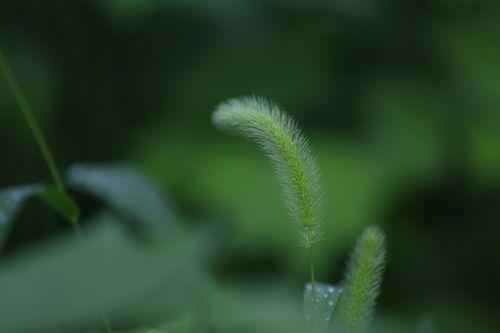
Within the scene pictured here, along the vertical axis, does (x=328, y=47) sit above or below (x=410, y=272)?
above

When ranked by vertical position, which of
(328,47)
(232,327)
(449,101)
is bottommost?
(232,327)

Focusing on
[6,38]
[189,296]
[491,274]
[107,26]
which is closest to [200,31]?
[107,26]

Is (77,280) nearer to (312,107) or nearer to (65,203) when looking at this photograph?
(65,203)

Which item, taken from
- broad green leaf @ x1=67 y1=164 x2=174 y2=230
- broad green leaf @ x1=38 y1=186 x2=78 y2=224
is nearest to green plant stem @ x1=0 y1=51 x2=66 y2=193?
broad green leaf @ x1=38 y1=186 x2=78 y2=224

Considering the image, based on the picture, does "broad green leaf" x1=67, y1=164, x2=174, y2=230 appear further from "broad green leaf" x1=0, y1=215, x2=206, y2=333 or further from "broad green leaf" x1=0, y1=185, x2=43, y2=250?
"broad green leaf" x1=0, y1=215, x2=206, y2=333

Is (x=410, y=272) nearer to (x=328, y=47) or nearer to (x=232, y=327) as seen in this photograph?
(x=328, y=47)

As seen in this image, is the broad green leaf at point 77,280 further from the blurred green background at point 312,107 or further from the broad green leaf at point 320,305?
the blurred green background at point 312,107

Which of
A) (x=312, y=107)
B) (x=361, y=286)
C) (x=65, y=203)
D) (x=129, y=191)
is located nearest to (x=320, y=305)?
(x=361, y=286)

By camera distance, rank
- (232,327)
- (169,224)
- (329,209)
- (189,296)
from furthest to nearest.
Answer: (329,209)
(169,224)
(189,296)
(232,327)
